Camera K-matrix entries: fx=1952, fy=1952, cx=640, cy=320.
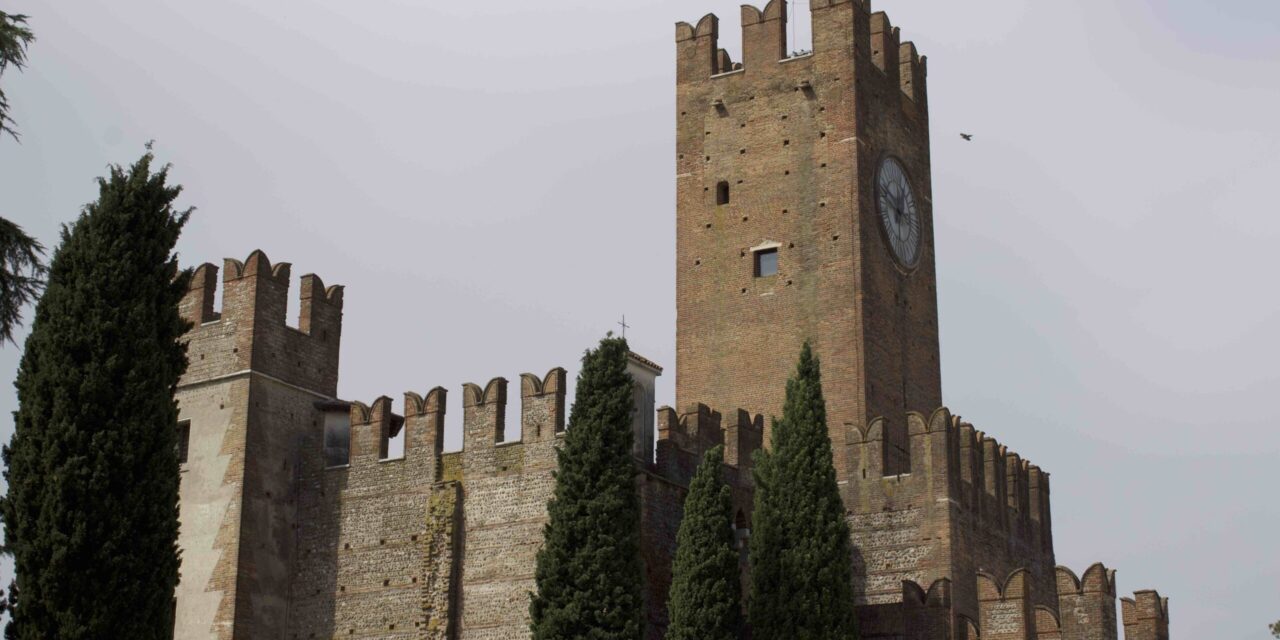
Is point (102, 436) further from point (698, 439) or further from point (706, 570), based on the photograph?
point (698, 439)

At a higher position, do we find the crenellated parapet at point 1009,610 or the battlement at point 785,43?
the battlement at point 785,43

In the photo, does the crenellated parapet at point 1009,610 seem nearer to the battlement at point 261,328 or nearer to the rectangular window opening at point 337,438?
the rectangular window opening at point 337,438

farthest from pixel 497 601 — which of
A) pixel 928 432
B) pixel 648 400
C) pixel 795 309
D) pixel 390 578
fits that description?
pixel 795 309

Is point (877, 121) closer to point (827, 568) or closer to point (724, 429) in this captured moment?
point (724, 429)

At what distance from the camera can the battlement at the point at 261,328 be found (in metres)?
30.8

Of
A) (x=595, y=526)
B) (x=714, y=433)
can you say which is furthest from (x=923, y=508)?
(x=595, y=526)

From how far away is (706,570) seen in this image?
85.0 ft

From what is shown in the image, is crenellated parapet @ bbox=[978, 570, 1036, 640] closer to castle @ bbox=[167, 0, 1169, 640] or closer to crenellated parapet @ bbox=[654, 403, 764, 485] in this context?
castle @ bbox=[167, 0, 1169, 640]

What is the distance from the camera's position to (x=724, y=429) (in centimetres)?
3203

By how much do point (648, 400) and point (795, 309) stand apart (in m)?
7.29

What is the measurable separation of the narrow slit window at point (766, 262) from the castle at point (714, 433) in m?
0.04

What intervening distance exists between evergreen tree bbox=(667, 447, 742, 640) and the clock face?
12.9m

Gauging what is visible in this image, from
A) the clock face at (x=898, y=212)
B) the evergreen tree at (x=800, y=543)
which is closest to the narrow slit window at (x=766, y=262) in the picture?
the clock face at (x=898, y=212)

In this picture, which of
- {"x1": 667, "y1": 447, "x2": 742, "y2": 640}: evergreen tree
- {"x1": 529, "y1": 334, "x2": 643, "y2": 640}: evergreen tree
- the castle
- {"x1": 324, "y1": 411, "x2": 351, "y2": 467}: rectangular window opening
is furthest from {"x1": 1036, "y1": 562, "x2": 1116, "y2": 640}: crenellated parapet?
{"x1": 324, "y1": 411, "x2": 351, "y2": 467}: rectangular window opening
